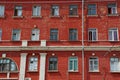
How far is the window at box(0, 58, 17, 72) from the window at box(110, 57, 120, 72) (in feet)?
33.3

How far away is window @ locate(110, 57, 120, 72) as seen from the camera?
100 feet

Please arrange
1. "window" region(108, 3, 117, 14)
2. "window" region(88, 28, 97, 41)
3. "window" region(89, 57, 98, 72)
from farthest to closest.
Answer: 1. "window" region(108, 3, 117, 14)
2. "window" region(88, 28, 97, 41)
3. "window" region(89, 57, 98, 72)

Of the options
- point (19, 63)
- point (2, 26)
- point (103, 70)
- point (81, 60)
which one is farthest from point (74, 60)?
point (2, 26)

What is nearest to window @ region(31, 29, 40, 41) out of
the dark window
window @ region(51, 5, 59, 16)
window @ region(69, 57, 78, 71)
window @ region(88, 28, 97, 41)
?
window @ region(51, 5, 59, 16)

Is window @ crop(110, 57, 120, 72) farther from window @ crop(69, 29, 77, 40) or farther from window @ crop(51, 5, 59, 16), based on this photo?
window @ crop(51, 5, 59, 16)

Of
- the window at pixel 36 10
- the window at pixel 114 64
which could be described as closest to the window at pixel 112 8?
the window at pixel 114 64

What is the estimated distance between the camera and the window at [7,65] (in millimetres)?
31125

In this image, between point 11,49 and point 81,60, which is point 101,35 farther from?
point 11,49

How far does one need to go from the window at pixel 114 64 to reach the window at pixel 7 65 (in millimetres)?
10162

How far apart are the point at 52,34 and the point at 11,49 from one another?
473cm

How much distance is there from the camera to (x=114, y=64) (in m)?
30.7

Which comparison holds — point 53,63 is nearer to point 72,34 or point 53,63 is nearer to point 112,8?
point 72,34

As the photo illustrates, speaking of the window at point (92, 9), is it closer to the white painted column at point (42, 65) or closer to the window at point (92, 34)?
the window at point (92, 34)

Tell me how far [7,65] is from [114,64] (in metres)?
11.3
